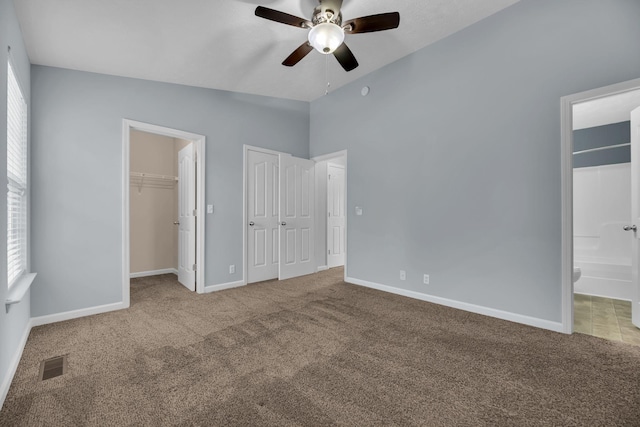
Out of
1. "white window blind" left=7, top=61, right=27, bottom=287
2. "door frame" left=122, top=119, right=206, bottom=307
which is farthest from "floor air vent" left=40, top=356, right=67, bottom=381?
"door frame" left=122, top=119, right=206, bottom=307

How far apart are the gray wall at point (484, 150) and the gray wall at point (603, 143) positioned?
2983 mm

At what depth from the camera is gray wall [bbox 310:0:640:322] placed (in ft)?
8.24

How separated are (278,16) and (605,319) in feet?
14.1

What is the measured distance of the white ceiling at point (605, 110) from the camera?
3642mm

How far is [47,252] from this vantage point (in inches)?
114

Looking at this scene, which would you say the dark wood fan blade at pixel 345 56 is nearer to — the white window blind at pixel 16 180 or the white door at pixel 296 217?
the white door at pixel 296 217

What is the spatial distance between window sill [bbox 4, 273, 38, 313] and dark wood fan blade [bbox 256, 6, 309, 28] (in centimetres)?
264

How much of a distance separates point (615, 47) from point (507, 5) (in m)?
1.00

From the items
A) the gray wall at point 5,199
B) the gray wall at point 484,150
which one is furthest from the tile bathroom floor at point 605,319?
the gray wall at point 5,199

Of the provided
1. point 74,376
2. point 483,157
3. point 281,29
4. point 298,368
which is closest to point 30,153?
point 74,376

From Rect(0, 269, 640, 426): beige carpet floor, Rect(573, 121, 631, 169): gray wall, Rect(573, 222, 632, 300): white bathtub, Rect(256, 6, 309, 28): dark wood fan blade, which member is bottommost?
Rect(0, 269, 640, 426): beige carpet floor

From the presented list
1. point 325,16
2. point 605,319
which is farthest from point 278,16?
point 605,319

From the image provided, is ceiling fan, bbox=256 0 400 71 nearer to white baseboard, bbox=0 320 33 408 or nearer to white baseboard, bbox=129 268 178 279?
white baseboard, bbox=0 320 33 408

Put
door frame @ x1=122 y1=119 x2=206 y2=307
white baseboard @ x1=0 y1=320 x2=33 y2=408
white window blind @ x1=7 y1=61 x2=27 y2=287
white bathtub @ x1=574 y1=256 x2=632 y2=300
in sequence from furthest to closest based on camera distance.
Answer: white bathtub @ x1=574 y1=256 x2=632 y2=300 → door frame @ x1=122 y1=119 x2=206 y2=307 → white window blind @ x1=7 y1=61 x2=27 y2=287 → white baseboard @ x1=0 y1=320 x2=33 y2=408
